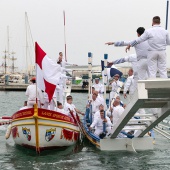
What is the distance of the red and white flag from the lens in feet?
47.3

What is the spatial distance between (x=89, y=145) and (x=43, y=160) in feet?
10.7

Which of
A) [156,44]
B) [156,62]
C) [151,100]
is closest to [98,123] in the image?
[156,62]

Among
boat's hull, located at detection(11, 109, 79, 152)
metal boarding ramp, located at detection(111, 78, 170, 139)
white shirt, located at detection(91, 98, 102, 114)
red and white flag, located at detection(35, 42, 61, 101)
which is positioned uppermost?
red and white flag, located at detection(35, 42, 61, 101)

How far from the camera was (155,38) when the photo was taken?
1191 cm

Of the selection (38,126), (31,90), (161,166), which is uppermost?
(31,90)

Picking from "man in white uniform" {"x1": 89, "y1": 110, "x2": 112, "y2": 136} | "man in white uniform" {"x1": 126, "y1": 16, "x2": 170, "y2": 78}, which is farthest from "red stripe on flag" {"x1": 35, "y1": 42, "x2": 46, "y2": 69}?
"man in white uniform" {"x1": 126, "y1": 16, "x2": 170, "y2": 78}

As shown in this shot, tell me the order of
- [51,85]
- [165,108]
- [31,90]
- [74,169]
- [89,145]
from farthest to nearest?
[89,145], [31,90], [51,85], [74,169], [165,108]

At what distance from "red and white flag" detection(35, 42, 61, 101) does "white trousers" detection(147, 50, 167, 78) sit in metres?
3.60

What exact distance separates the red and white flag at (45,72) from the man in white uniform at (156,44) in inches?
136

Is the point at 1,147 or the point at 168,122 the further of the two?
the point at 168,122

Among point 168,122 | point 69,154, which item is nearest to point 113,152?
point 69,154

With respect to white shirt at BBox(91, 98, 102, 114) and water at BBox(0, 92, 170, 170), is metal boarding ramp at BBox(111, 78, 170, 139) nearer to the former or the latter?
water at BBox(0, 92, 170, 170)

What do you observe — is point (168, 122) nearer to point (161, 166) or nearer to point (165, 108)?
point (161, 166)

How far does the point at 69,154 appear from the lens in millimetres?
15898
